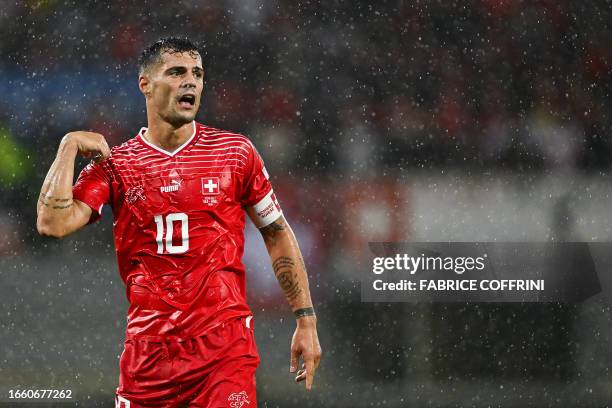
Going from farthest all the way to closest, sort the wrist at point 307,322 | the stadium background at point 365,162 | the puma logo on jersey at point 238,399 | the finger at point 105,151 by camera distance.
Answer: the stadium background at point 365,162, the wrist at point 307,322, the finger at point 105,151, the puma logo on jersey at point 238,399

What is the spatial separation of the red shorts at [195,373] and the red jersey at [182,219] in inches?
1.6

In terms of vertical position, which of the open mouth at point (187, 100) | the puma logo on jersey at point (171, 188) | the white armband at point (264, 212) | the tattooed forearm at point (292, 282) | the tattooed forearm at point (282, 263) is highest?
the open mouth at point (187, 100)

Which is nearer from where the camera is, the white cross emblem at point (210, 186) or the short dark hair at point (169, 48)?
the white cross emblem at point (210, 186)

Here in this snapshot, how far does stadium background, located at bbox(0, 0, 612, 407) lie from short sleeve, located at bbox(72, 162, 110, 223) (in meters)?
2.27

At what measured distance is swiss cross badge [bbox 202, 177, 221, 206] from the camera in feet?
7.98

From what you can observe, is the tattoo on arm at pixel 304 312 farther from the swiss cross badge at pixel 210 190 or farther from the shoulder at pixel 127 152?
the shoulder at pixel 127 152

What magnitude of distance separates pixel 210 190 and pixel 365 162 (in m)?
2.37

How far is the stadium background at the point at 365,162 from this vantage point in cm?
469

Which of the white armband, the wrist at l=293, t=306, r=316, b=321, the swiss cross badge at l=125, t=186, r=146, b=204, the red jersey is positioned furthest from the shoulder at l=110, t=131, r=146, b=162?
the wrist at l=293, t=306, r=316, b=321

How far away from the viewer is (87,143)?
236 cm

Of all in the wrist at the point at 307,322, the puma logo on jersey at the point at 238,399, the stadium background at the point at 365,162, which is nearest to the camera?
the puma logo on jersey at the point at 238,399

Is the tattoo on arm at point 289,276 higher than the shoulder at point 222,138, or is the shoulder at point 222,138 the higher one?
the shoulder at point 222,138

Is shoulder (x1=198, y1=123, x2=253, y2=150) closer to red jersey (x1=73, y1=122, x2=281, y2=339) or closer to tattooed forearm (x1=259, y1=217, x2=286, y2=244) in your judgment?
red jersey (x1=73, y1=122, x2=281, y2=339)

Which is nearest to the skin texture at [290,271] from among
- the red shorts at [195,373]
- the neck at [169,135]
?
the red shorts at [195,373]
